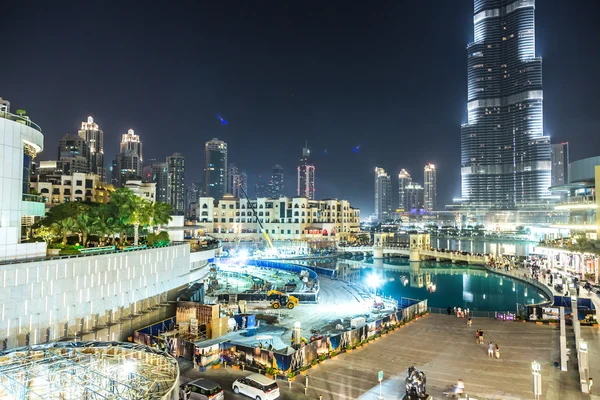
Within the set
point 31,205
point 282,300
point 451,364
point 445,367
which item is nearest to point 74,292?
point 31,205

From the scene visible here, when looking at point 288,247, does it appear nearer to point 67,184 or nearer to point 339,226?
point 339,226

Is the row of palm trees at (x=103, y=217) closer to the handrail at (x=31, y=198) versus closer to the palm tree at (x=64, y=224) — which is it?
the palm tree at (x=64, y=224)

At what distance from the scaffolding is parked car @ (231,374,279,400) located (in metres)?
5.00

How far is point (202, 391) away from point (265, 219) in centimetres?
10681

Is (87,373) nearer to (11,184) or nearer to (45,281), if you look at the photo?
(45,281)

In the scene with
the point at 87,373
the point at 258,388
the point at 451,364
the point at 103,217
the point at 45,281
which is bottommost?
the point at 451,364

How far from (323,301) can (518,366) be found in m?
21.7

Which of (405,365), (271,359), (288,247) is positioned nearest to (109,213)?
(271,359)

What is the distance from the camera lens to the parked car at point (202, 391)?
1653 centimetres

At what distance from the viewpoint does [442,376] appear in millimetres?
19531

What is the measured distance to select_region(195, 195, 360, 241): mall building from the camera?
120 metres

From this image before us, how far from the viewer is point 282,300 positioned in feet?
124

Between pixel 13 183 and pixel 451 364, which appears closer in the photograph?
pixel 451 364

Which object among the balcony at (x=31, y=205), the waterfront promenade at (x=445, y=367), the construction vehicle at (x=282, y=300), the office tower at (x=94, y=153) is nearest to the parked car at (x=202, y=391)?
the waterfront promenade at (x=445, y=367)
